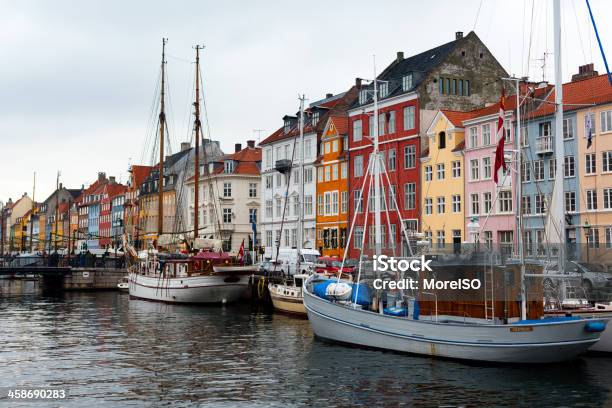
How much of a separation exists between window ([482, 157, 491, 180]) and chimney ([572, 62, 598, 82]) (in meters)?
10.2

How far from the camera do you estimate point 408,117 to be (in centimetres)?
7050

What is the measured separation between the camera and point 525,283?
27.5 meters

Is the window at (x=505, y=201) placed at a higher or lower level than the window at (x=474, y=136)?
lower

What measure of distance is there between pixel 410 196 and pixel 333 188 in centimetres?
1191

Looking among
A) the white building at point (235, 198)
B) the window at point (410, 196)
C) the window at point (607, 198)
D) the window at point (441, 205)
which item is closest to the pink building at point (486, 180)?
the window at point (441, 205)

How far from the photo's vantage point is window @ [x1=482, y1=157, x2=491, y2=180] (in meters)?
61.7

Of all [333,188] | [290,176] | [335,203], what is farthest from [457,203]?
[290,176]

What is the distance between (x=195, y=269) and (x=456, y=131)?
25.2 metres

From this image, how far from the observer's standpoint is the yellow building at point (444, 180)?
6475 centimetres

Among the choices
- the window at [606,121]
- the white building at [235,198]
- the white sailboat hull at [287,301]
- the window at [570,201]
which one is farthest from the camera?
the white building at [235,198]

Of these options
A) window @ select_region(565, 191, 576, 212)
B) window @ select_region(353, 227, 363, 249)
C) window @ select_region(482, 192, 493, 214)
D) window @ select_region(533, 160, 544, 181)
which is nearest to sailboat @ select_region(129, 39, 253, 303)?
window @ select_region(353, 227, 363, 249)

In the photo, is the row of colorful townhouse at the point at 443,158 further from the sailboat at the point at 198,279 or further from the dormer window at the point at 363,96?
the sailboat at the point at 198,279

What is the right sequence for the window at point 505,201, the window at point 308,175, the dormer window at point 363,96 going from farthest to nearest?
the window at point 308,175, the dormer window at point 363,96, the window at point 505,201

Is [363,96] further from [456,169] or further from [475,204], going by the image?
[475,204]
